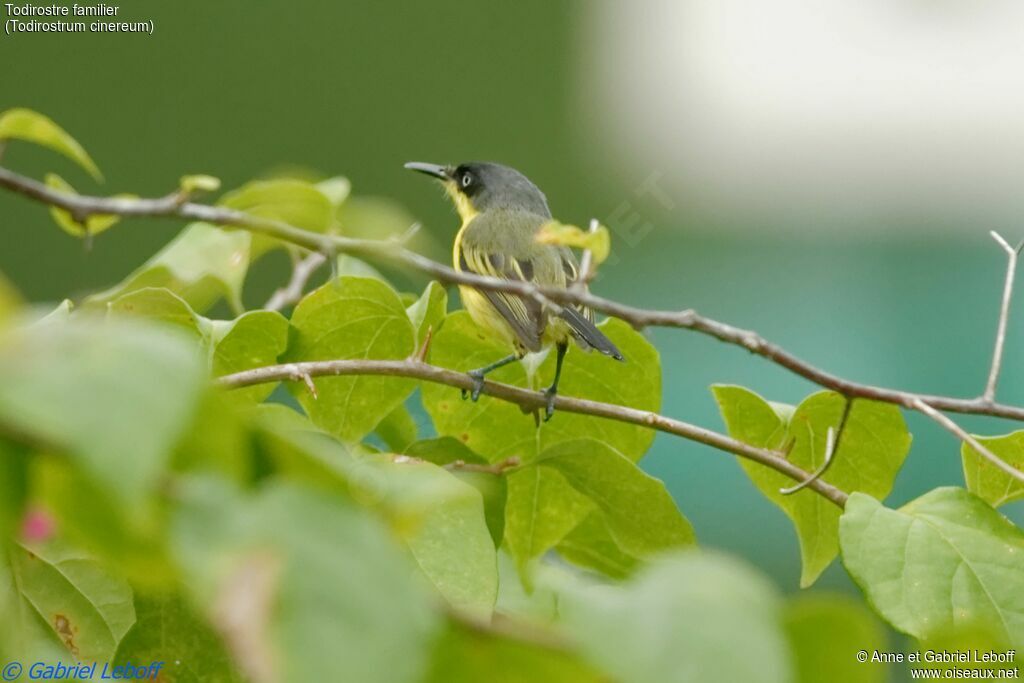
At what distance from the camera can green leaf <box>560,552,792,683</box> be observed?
1.61 ft

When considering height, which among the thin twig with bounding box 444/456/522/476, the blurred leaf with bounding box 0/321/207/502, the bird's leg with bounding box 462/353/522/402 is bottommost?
the thin twig with bounding box 444/456/522/476

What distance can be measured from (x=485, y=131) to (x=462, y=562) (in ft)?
19.6

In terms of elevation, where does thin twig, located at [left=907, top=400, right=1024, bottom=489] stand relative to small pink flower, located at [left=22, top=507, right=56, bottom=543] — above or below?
below

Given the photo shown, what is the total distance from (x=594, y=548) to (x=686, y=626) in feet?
3.38

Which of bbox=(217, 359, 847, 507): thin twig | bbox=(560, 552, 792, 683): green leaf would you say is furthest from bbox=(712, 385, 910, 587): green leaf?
bbox=(560, 552, 792, 683): green leaf

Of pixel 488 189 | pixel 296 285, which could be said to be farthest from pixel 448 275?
pixel 488 189

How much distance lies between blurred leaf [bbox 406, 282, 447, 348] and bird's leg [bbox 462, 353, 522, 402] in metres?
0.07

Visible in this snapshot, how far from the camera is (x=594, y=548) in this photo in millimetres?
1523

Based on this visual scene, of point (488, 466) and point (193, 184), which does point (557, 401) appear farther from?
point (193, 184)

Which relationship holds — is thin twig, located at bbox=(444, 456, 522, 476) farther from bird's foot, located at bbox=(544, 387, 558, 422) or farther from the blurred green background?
the blurred green background

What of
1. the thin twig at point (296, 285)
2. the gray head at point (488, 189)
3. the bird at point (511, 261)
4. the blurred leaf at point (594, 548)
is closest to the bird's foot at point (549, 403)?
the bird at point (511, 261)

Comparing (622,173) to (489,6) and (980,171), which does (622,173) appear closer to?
(489,6)

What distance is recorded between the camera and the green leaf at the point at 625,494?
131cm

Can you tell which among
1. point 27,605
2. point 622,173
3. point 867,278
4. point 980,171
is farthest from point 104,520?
point 980,171
